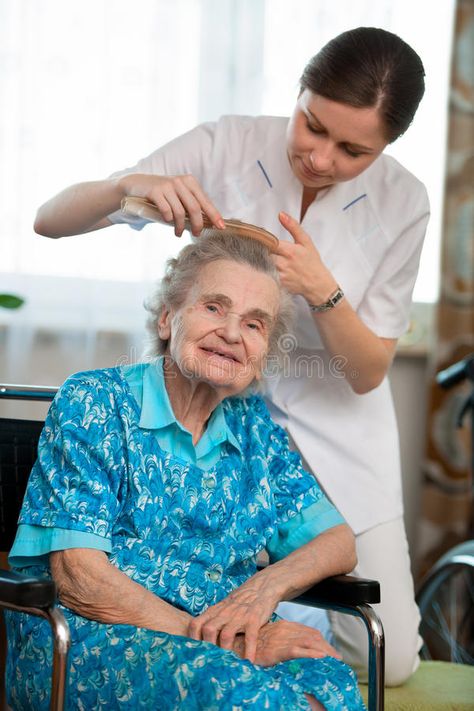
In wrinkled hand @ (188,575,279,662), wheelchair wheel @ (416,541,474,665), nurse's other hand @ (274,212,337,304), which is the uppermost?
nurse's other hand @ (274,212,337,304)

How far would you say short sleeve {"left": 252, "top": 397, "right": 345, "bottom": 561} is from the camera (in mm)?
1734

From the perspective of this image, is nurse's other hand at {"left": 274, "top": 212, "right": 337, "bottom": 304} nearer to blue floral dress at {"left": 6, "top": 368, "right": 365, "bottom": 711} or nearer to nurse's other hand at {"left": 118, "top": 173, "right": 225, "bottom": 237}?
nurse's other hand at {"left": 118, "top": 173, "right": 225, "bottom": 237}

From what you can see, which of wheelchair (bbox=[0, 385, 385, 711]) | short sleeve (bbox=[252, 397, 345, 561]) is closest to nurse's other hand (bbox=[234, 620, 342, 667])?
wheelchair (bbox=[0, 385, 385, 711])

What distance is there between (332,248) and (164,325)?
51 cm

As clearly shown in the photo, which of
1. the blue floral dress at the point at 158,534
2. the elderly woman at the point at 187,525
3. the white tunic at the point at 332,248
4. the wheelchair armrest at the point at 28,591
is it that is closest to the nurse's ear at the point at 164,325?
the elderly woman at the point at 187,525

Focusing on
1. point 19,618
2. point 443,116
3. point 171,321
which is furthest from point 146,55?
point 19,618

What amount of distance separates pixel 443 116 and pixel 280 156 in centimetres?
164

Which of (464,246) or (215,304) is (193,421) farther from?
(464,246)

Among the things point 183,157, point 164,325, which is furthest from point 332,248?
point 164,325

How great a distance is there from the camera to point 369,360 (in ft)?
6.50

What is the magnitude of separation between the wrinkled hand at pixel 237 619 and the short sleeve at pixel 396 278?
0.76 meters

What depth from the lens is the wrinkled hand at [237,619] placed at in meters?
1.45

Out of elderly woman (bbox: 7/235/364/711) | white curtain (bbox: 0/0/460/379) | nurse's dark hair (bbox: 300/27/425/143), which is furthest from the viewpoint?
white curtain (bbox: 0/0/460/379)

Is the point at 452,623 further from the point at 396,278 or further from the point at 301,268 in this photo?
the point at 301,268
